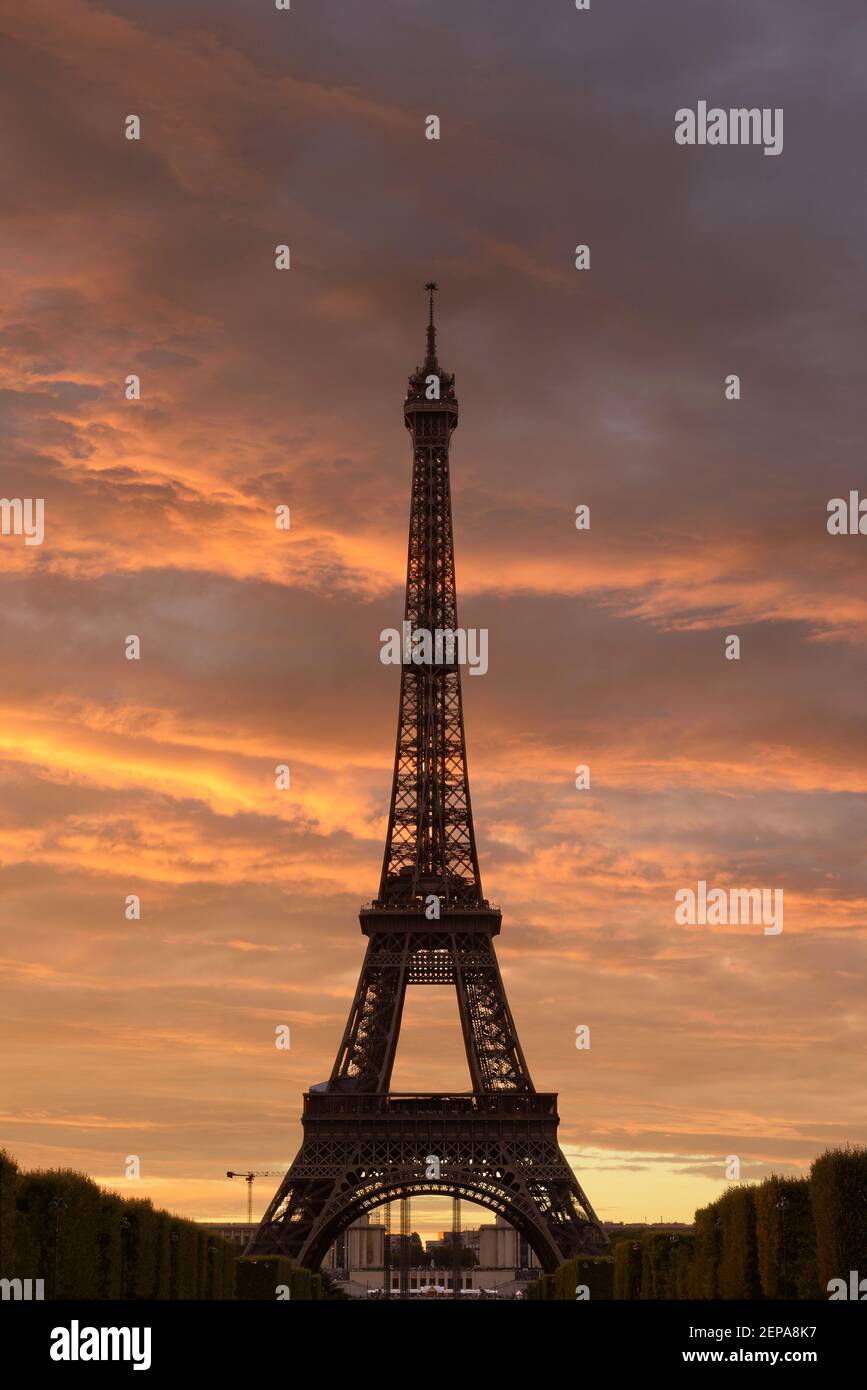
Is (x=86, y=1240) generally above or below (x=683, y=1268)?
above

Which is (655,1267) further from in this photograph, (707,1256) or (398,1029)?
(398,1029)

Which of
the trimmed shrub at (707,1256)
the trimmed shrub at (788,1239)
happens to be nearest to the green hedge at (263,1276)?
the trimmed shrub at (707,1256)

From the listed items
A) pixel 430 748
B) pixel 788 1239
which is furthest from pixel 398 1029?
pixel 788 1239

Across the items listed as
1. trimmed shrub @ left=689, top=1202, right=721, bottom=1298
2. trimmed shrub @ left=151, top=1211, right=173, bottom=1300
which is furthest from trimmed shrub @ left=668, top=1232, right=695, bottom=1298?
trimmed shrub @ left=151, top=1211, right=173, bottom=1300

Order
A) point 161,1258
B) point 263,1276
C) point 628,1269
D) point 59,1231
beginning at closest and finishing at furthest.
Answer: point 59,1231 < point 161,1258 < point 628,1269 < point 263,1276

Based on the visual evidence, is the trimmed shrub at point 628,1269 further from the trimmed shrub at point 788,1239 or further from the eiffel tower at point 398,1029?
the trimmed shrub at point 788,1239

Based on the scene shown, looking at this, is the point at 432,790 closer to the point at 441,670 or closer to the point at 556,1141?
the point at 441,670
